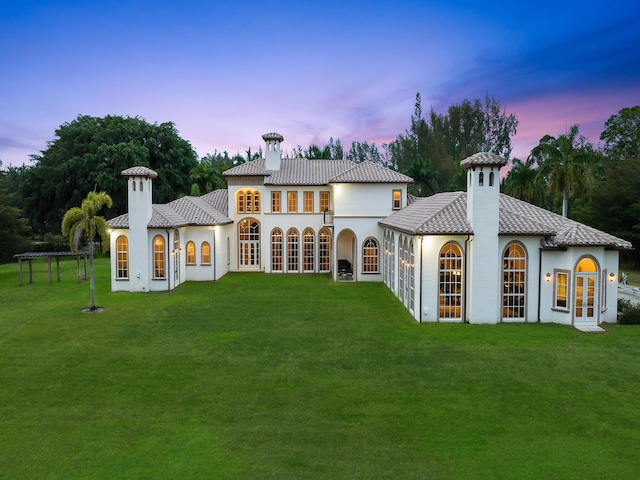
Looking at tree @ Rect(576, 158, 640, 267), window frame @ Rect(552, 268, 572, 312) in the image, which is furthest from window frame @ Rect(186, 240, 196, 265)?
tree @ Rect(576, 158, 640, 267)

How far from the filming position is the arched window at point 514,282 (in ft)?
58.9

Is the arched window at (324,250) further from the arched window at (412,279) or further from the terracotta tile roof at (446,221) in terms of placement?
the arched window at (412,279)

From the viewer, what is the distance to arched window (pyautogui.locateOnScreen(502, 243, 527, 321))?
17.9m

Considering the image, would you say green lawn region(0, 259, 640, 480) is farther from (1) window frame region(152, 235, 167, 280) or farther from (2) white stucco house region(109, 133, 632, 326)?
(1) window frame region(152, 235, 167, 280)

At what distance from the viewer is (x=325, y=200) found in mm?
32594

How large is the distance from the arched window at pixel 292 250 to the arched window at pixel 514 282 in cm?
1712

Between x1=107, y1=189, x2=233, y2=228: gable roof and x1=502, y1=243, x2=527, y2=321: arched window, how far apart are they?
54.1 ft

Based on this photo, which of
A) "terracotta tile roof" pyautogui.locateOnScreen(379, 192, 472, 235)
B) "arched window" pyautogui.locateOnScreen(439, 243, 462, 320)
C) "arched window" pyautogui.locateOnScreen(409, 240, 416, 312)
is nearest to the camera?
"terracotta tile roof" pyautogui.locateOnScreen(379, 192, 472, 235)

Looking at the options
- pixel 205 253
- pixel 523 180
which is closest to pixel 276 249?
pixel 205 253

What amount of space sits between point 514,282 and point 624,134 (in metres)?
41.4

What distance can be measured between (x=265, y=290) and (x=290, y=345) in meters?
10.4

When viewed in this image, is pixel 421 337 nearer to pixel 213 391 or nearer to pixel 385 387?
pixel 385 387

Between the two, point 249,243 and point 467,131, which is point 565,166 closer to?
point 249,243

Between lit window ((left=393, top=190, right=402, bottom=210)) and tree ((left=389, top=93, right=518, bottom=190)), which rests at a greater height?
tree ((left=389, top=93, right=518, bottom=190))
